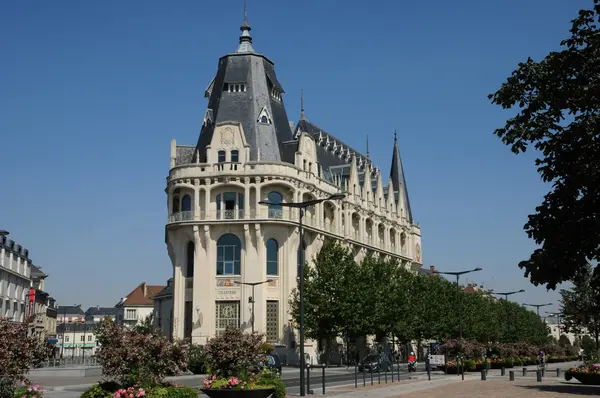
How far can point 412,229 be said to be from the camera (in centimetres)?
9938

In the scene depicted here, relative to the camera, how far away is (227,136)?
218ft

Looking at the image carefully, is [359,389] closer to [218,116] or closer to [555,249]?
[555,249]

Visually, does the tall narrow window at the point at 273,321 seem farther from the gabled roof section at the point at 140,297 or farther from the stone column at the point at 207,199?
the gabled roof section at the point at 140,297

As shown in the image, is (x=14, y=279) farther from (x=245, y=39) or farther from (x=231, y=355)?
(x=231, y=355)

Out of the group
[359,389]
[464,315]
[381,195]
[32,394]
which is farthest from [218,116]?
[32,394]

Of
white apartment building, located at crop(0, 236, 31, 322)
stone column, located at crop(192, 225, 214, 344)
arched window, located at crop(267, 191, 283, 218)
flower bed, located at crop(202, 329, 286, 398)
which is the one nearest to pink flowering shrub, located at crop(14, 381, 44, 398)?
flower bed, located at crop(202, 329, 286, 398)

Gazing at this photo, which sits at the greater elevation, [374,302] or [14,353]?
[374,302]

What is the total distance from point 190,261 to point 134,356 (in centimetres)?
4751

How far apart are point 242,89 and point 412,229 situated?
38.5 m

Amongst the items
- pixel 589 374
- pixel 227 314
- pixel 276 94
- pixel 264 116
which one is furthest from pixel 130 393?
pixel 276 94

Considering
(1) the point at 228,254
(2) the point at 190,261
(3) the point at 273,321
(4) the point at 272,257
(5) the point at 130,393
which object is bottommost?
(5) the point at 130,393

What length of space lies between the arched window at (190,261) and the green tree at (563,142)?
4339 centimetres

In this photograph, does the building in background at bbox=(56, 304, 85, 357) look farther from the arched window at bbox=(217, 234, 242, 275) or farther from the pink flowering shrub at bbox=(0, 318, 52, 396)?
the pink flowering shrub at bbox=(0, 318, 52, 396)

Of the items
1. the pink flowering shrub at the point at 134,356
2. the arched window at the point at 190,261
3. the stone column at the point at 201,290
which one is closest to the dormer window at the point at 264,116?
the stone column at the point at 201,290
